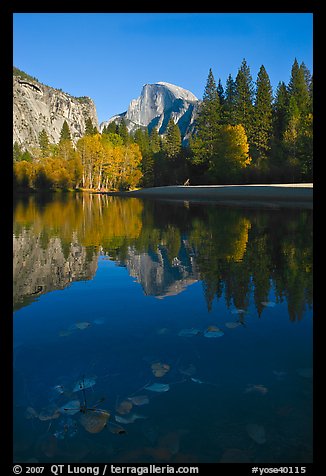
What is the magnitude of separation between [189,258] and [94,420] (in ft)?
22.6

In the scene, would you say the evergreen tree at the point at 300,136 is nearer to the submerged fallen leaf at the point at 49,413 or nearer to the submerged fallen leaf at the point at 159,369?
the submerged fallen leaf at the point at 159,369

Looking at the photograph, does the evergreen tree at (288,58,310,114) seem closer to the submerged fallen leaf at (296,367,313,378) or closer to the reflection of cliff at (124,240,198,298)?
the reflection of cliff at (124,240,198,298)

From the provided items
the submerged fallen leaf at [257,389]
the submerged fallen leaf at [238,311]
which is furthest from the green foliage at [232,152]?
the submerged fallen leaf at [257,389]

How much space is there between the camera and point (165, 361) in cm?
397

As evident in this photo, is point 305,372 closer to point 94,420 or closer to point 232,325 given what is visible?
point 232,325

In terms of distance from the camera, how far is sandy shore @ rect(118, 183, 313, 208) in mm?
27875

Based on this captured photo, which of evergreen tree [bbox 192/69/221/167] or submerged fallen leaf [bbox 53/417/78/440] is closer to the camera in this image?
submerged fallen leaf [bbox 53/417/78/440]

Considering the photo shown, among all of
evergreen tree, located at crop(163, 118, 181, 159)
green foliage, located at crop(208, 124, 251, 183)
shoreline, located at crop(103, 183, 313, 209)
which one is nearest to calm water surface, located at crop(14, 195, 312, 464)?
shoreline, located at crop(103, 183, 313, 209)

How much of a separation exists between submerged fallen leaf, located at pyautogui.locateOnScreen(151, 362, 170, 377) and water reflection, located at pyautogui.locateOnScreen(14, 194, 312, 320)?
2066mm

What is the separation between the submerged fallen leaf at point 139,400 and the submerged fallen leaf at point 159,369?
1.40 ft

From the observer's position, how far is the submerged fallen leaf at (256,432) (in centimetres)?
268

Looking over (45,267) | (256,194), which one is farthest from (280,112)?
(45,267)

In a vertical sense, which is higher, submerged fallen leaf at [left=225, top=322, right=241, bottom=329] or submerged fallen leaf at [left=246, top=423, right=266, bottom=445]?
submerged fallen leaf at [left=225, top=322, right=241, bottom=329]
